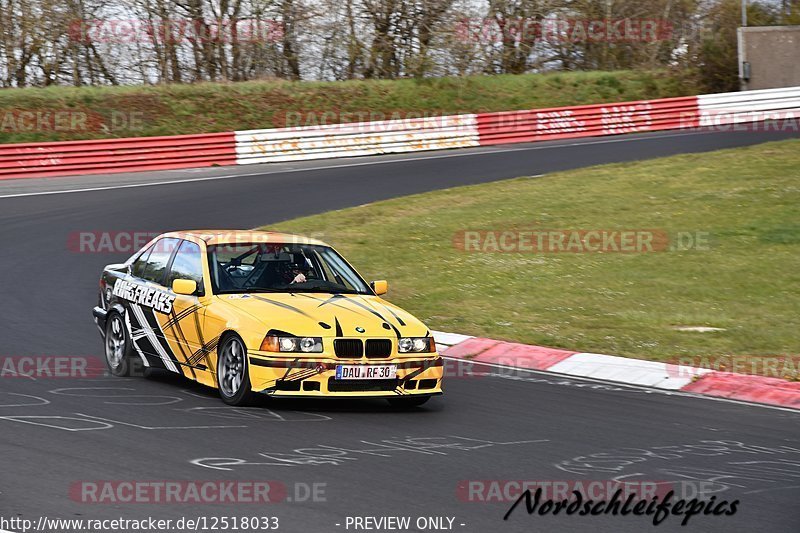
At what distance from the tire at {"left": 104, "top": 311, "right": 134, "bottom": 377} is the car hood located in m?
1.51

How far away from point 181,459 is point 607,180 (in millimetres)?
18704

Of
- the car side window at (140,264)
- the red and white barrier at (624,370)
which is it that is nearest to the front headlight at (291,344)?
the car side window at (140,264)

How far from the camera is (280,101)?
1543 inches

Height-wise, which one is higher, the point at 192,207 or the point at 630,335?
the point at 192,207

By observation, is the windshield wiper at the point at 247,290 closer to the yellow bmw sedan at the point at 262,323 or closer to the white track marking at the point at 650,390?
the yellow bmw sedan at the point at 262,323

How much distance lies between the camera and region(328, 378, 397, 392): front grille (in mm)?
8344

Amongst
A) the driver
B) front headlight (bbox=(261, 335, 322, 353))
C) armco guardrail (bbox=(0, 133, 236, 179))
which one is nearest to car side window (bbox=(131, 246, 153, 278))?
the driver

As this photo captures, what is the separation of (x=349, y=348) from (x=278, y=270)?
1463mm

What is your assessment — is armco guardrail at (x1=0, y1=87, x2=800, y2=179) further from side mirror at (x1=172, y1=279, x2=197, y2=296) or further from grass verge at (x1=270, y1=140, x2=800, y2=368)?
side mirror at (x1=172, y1=279, x2=197, y2=296)

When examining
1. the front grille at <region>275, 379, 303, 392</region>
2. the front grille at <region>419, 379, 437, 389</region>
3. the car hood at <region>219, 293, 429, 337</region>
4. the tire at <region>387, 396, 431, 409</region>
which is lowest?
the tire at <region>387, 396, 431, 409</region>

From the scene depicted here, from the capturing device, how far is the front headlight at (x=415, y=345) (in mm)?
8617

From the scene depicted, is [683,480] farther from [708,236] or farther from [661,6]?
[661,6]

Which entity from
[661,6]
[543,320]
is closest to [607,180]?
[543,320]

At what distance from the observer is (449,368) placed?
36.4ft
